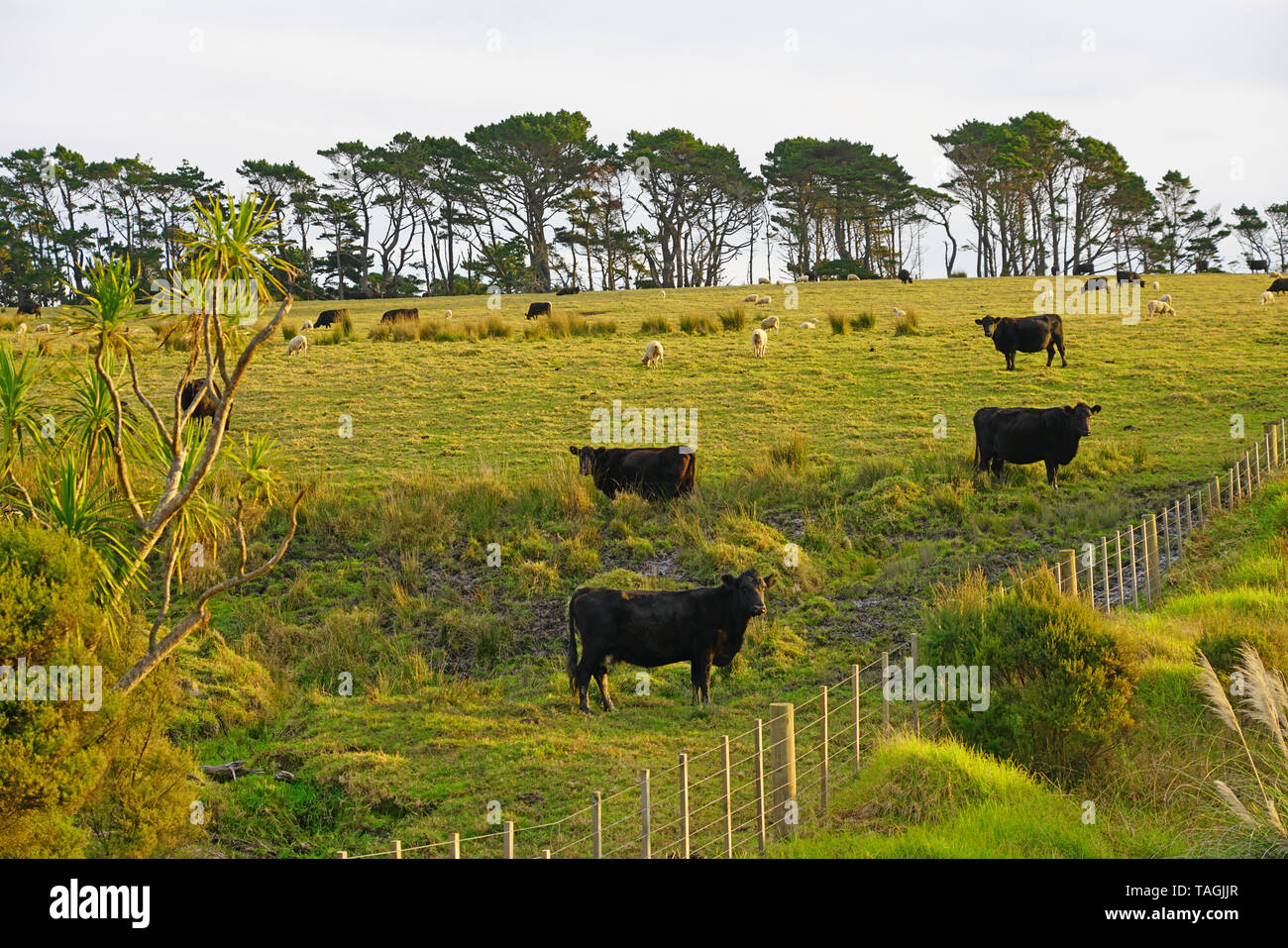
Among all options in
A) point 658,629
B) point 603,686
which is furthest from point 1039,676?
Result: point 603,686

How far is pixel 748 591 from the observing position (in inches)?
484

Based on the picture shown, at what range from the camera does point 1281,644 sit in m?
10.6

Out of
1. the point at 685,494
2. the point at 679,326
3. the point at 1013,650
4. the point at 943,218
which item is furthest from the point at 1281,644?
the point at 943,218

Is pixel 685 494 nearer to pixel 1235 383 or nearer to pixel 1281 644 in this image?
pixel 1281 644

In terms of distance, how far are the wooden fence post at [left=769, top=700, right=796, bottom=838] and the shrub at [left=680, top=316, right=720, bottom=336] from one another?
88.3 ft

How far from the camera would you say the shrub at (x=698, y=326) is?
115 feet

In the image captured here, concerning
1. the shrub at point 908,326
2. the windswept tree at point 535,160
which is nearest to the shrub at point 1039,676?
the shrub at point 908,326

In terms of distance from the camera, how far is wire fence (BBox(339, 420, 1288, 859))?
7.88 meters

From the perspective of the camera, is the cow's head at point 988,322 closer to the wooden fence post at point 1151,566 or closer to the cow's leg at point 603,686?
the wooden fence post at point 1151,566

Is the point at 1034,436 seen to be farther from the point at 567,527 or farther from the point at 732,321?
the point at 732,321

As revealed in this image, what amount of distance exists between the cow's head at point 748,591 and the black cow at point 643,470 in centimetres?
596

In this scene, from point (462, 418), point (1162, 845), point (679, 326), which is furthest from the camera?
point (679, 326)

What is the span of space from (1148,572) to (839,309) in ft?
97.4

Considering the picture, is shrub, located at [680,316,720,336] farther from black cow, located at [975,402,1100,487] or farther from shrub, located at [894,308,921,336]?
black cow, located at [975,402,1100,487]
